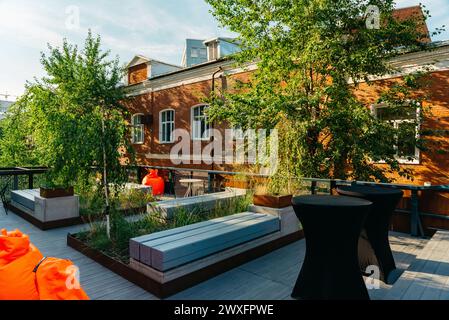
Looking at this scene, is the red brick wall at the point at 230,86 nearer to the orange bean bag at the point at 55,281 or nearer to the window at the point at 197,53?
the orange bean bag at the point at 55,281

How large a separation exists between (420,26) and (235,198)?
6.05m

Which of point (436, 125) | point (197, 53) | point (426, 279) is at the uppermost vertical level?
point (197, 53)

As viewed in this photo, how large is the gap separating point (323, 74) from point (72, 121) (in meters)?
5.32

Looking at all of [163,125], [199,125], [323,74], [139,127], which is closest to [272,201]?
[323,74]

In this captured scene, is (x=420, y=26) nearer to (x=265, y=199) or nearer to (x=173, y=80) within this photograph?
(x=265, y=199)

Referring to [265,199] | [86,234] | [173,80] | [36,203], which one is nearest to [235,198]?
[265,199]

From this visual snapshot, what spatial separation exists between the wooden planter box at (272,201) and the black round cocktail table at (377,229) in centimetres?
141

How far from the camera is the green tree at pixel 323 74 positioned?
627 cm

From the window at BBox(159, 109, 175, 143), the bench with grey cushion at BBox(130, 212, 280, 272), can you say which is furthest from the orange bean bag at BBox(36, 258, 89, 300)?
the window at BBox(159, 109, 175, 143)

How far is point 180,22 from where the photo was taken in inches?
315

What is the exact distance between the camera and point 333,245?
9.41ft

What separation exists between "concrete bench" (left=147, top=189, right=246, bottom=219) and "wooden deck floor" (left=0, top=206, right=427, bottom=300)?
4.67ft

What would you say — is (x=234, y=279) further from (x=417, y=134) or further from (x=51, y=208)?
(x=417, y=134)

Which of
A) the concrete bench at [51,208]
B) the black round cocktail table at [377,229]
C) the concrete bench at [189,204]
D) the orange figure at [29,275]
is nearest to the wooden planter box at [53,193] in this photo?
the concrete bench at [51,208]
